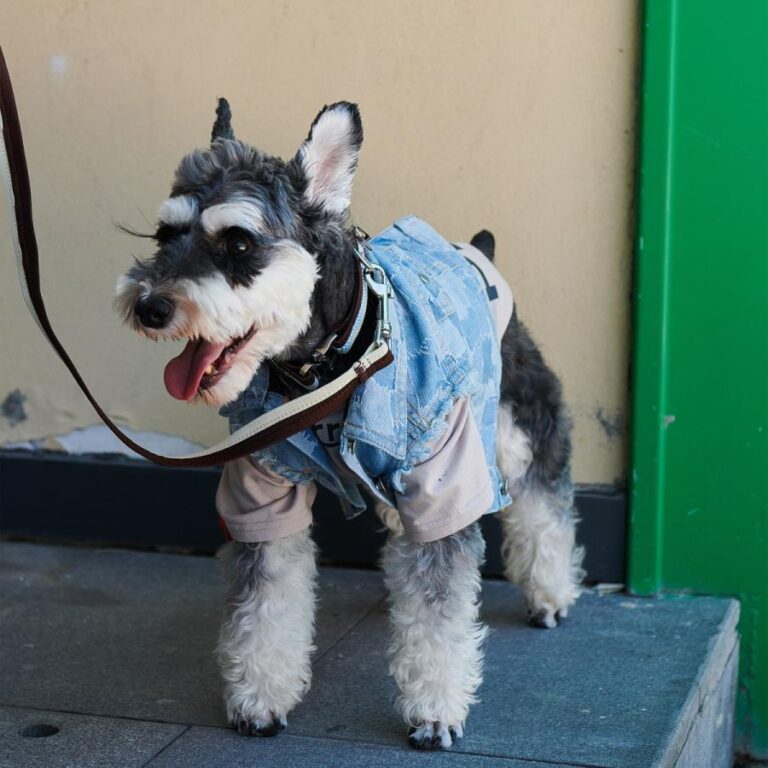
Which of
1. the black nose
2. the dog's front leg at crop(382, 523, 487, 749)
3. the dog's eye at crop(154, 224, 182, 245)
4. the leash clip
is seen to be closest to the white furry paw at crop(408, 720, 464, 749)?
the dog's front leg at crop(382, 523, 487, 749)

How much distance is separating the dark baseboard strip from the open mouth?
5.94 ft

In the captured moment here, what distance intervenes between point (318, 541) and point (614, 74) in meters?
2.00

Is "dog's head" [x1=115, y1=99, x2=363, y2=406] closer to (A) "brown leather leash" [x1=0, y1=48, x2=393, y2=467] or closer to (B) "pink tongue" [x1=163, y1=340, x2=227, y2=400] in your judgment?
(B) "pink tongue" [x1=163, y1=340, x2=227, y2=400]

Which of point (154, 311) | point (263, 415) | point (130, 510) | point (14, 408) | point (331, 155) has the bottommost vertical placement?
point (130, 510)

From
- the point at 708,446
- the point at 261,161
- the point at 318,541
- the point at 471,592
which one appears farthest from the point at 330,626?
the point at 261,161

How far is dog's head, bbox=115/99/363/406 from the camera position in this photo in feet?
8.52

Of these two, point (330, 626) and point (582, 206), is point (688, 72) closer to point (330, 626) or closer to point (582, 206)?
point (582, 206)

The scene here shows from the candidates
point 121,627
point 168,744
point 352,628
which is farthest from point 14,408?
point 168,744

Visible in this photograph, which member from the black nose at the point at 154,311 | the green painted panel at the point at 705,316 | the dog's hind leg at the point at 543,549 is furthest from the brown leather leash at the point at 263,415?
the green painted panel at the point at 705,316

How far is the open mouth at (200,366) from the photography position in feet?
8.92

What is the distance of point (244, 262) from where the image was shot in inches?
105

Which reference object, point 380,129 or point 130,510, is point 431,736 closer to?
point 130,510

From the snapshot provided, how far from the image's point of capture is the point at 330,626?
13.1 ft

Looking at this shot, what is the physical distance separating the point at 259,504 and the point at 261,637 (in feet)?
1.17
